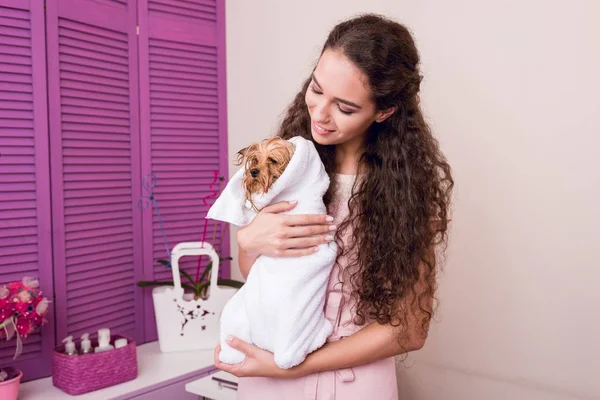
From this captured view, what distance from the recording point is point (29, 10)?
185 centimetres

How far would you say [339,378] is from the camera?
4.10 feet

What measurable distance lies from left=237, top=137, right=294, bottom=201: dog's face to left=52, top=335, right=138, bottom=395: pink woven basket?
1035mm

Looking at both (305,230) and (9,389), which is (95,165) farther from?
(305,230)

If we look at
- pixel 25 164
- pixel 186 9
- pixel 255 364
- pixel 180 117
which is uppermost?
pixel 186 9

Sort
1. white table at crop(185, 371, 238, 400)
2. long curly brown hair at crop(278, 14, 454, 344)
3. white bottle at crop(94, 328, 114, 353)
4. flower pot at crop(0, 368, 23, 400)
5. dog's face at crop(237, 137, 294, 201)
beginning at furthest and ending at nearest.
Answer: white bottle at crop(94, 328, 114, 353) < white table at crop(185, 371, 238, 400) < flower pot at crop(0, 368, 23, 400) < long curly brown hair at crop(278, 14, 454, 344) < dog's face at crop(237, 137, 294, 201)

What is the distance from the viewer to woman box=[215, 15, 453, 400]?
3.76ft

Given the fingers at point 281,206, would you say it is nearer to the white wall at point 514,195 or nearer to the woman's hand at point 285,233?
the woman's hand at point 285,233

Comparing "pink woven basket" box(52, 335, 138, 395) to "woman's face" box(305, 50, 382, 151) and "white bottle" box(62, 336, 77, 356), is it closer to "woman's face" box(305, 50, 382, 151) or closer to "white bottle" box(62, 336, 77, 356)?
"white bottle" box(62, 336, 77, 356)

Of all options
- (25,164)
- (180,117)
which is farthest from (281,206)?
(180,117)

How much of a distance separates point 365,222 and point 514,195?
2.44 feet

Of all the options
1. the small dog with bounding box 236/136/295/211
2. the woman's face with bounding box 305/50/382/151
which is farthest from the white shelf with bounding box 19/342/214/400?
the woman's face with bounding box 305/50/382/151

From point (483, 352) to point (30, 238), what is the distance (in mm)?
1590

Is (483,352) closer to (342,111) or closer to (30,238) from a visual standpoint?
(342,111)

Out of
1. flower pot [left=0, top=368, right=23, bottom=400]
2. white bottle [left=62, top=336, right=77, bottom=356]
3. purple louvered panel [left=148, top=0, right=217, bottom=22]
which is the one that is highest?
purple louvered panel [left=148, top=0, right=217, bottom=22]
